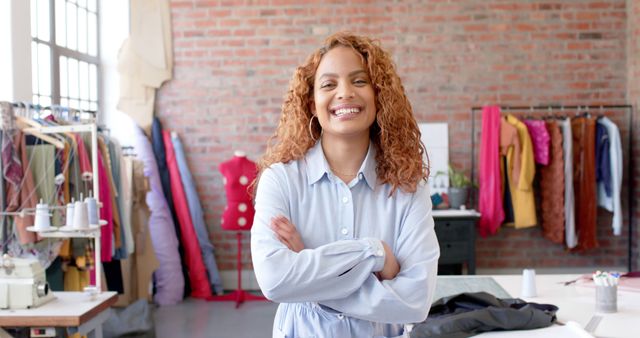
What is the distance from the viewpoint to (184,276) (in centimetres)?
655

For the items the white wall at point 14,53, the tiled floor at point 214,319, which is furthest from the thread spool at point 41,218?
the tiled floor at point 214,319

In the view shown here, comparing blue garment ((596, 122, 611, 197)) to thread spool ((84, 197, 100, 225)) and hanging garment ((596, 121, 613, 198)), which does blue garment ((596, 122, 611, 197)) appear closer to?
hanging garment ((596, 121, 613, 198))

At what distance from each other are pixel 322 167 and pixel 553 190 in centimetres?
499

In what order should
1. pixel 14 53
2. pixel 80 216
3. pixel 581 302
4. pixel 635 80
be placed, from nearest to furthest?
pixel 581 302 < pixel 80 216 < pixel 14 53 < pixel 635 80

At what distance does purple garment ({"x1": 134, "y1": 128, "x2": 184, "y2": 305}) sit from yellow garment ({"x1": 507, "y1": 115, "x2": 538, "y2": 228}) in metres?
3.14

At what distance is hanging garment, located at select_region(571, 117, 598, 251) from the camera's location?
629 centimetres

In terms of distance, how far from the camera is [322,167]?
1812 mm

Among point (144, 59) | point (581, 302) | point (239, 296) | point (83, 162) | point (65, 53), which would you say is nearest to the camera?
point (581, 302)

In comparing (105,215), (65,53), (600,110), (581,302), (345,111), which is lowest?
(581,302)

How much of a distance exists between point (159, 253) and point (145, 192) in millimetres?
624

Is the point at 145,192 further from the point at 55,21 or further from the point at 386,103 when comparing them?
the point at 386,103

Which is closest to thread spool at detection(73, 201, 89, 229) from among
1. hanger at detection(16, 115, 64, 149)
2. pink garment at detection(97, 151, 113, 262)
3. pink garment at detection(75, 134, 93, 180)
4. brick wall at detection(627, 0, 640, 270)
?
hanger at detection(16, 115, 64, 149)

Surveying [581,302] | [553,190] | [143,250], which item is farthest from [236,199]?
[581,302]

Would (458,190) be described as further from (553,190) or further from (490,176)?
(553,190)
